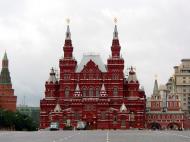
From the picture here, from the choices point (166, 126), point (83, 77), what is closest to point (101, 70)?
point (83, 77)

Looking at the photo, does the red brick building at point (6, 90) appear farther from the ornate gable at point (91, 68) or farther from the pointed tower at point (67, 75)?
the ornate gable at point (91, 68)

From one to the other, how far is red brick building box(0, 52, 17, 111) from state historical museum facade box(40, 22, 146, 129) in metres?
52.1

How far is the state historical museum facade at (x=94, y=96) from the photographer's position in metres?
136

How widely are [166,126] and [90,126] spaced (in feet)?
136

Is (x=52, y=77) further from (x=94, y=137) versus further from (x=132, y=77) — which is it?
(x=94, y=137)

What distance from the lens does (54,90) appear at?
142m

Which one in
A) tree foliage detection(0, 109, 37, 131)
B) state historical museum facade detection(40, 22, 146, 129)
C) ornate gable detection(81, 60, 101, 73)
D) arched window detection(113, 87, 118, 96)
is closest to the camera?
tree foliage detection(0, 109, 37, 131)

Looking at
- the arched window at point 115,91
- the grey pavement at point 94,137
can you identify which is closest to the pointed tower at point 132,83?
the arched window at point 115,91

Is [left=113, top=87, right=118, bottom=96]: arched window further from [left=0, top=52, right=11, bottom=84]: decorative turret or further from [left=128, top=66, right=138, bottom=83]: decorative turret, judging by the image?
[left=0, top=52, right=11, bottom=84]: decorative turret

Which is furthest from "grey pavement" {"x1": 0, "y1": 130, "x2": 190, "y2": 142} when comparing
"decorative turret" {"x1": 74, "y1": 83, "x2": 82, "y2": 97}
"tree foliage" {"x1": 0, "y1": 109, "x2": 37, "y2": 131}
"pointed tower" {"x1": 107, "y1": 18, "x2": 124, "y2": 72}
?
"pointed tower" {"x1": 107, "y1": 18, "x2": 124, "y2": 72}

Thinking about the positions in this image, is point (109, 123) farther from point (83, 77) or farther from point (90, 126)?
point (83, 77)

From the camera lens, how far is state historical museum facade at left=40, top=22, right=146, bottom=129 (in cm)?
13600

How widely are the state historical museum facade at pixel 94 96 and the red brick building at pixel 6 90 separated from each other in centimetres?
5212

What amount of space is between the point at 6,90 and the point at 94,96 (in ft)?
206
